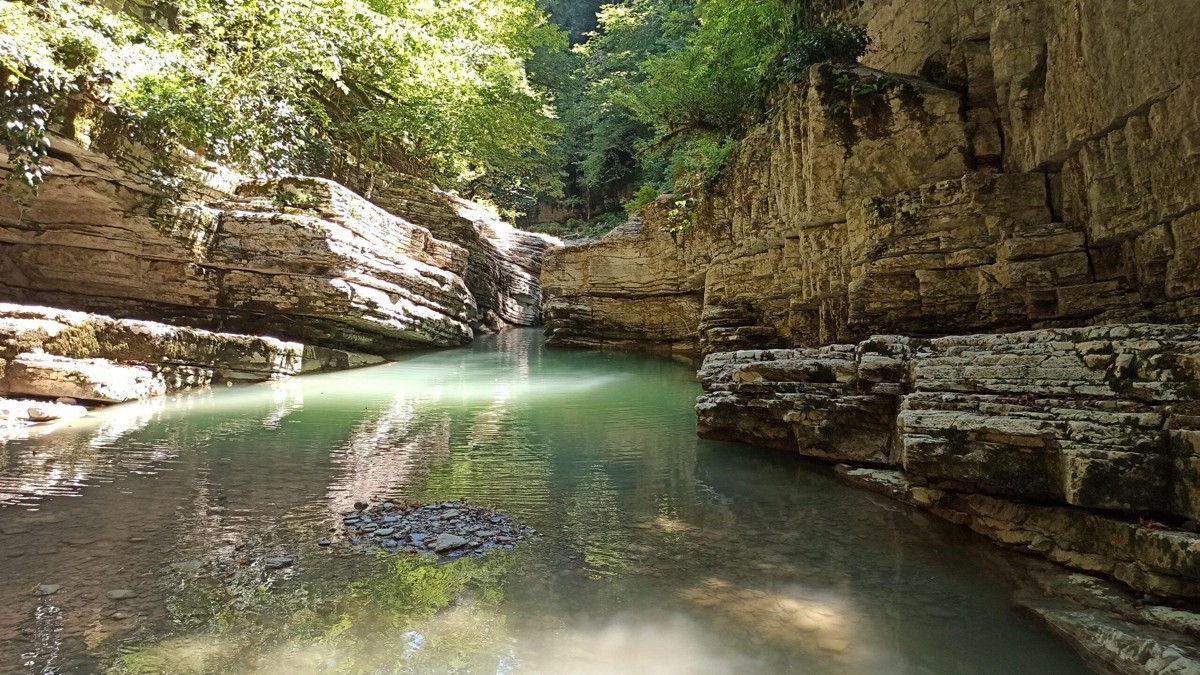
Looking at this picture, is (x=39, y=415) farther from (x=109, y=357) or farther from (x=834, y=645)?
(x=834, y=645)

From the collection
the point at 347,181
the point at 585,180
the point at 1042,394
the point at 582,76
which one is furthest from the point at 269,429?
the point at 582,76

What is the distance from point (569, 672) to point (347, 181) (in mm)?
20876

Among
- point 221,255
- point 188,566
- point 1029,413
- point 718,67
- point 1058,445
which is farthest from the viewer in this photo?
point 718,67

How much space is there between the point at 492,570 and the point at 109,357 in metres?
9.74

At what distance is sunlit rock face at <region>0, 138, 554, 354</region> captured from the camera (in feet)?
39.7

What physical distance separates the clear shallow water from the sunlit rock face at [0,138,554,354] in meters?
7.16

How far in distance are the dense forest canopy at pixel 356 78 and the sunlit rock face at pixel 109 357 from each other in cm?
320

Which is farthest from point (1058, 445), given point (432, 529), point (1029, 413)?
point (432, 529)

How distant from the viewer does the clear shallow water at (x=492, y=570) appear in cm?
291

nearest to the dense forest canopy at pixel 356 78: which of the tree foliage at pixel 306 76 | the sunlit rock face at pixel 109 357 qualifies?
the tree foliage at pixel 306 76

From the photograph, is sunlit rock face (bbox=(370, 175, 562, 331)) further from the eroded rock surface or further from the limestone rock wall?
the eroded rock surface

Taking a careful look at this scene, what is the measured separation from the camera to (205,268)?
44.6 ft

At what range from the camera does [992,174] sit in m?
7.59

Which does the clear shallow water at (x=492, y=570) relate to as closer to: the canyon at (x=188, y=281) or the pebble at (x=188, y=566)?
the pebble at (x=188, y=566)
